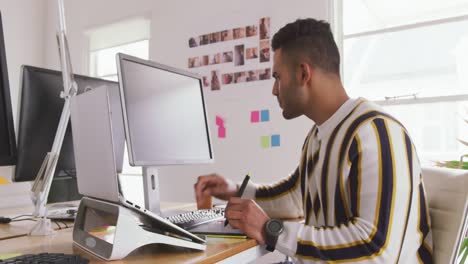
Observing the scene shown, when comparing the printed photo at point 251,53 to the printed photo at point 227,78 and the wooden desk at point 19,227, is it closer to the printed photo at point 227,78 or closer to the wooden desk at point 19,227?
the printed photo at point 227,78

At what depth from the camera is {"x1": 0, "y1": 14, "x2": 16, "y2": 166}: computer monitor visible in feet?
3.78

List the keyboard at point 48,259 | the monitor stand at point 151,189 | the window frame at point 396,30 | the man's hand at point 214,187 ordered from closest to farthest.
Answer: the keyboard at point 48,259 < the monitor stand at point 151,189 < the man's hand at point 214,187 < the window frame at point 396,30

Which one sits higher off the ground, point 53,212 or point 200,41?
point 200,41

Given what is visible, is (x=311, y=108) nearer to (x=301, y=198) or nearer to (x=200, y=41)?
(x=301, y=198)

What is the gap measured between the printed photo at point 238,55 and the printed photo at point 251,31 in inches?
3.8

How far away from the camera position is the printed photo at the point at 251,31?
281cm

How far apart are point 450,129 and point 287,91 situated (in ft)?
4.93

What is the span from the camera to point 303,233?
93 centimetres

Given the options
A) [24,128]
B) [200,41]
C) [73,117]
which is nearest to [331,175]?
[73,117]

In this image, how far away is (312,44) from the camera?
121 centimetres

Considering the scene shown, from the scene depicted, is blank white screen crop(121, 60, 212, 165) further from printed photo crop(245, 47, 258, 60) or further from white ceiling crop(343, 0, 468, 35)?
white ceiling crop(343, 0, 468, 35)

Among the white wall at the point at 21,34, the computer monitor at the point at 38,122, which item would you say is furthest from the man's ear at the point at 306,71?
the white wall at the point at 21,34

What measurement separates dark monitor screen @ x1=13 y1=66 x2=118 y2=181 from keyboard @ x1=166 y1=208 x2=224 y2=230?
461mm

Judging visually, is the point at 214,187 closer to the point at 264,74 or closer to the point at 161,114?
the point at 161,114
